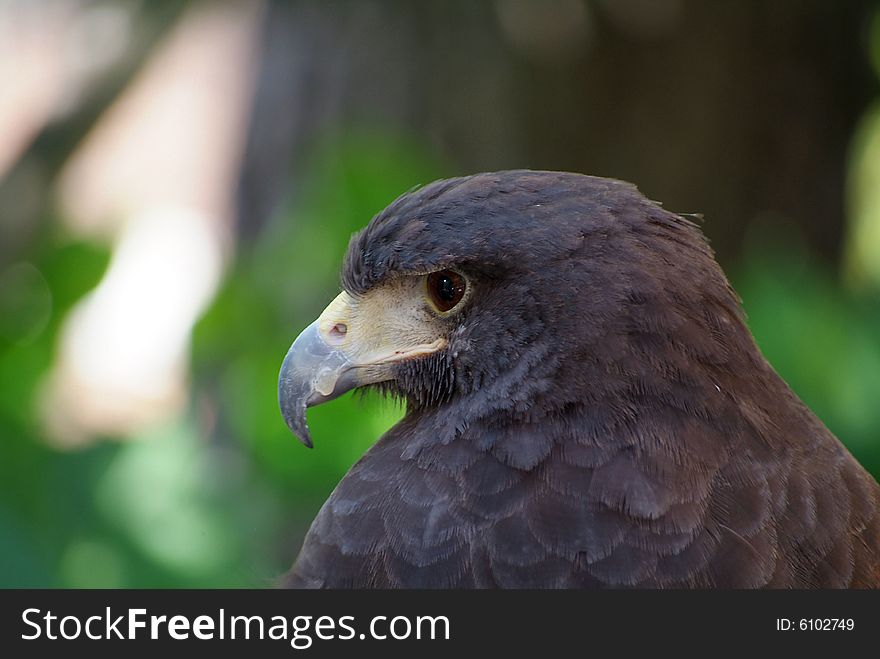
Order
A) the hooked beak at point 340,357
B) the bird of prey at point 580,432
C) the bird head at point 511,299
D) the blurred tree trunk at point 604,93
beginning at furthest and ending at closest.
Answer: the blurred tree trunk at point 604,93 → the hooked beak at point 340,357 → the bird head at point 511,299 → the bird of prey at point 580,432

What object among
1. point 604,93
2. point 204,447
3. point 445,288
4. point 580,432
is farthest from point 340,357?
point 604,93

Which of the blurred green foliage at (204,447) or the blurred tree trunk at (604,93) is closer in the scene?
the blurred green foliage at (204,447)

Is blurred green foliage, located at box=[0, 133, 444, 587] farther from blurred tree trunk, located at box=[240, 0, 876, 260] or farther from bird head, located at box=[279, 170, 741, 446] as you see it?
blurred tree trunk, located at box=[240, 0, 876, 260]

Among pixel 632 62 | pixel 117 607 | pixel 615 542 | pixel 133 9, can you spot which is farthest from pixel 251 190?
pixel 615 542

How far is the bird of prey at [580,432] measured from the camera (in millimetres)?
1973

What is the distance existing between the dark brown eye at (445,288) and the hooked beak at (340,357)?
11cm

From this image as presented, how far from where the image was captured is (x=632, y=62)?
5770 mm

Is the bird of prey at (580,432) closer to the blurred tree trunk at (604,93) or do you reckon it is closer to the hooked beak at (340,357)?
the hooked beak at (340,357)

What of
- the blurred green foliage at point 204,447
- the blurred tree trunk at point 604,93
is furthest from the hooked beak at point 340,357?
the blurred tree trunk at point 604,93

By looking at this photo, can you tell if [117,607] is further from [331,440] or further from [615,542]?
[331,440]

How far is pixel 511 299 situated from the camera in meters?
2.22

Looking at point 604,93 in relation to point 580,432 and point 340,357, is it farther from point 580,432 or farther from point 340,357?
point 580,432

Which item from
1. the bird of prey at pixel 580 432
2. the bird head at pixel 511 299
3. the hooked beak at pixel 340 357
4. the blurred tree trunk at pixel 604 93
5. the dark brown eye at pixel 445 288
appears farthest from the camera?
the blurred tree trunk at pixel 604 93

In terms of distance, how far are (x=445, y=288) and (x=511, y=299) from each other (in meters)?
0.18
